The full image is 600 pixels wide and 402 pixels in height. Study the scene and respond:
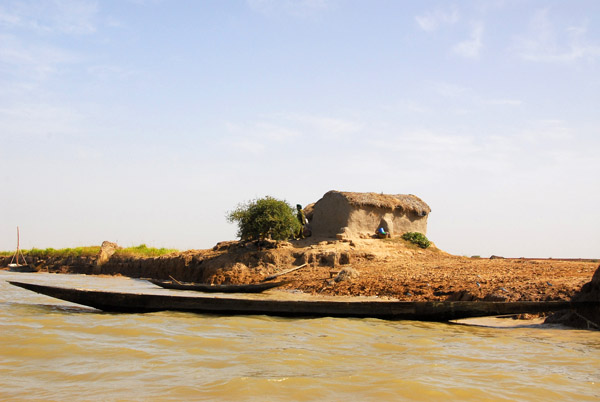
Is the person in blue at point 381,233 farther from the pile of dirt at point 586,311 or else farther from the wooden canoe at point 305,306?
the pile of dirt at point 586,311

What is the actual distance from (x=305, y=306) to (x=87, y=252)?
22613 millimetres

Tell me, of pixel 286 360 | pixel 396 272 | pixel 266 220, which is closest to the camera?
pixel 286 360

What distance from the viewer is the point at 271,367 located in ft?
14.8

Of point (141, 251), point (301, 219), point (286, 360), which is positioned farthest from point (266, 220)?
point (286, 360)

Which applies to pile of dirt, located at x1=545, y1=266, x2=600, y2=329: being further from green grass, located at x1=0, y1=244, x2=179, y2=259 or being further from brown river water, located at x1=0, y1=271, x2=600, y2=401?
green grass, located at x1=0, y1=244, x2=179, y2=259

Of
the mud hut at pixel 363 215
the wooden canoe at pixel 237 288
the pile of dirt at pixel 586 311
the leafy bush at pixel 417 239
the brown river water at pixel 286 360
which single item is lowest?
the brown river water at pixel 286 360

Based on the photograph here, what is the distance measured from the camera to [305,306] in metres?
7.41

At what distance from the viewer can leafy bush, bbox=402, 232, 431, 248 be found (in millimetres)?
19250

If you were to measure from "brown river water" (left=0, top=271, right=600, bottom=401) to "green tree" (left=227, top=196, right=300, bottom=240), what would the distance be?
390 inches

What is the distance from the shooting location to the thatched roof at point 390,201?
1886 centimetres

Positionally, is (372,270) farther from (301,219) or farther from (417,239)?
(301,219)

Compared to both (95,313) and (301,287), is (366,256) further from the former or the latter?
(95,313)

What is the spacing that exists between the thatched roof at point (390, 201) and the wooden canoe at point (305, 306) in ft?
37.0

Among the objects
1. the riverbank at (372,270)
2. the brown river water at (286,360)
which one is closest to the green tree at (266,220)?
the riverbank at (372,270)
